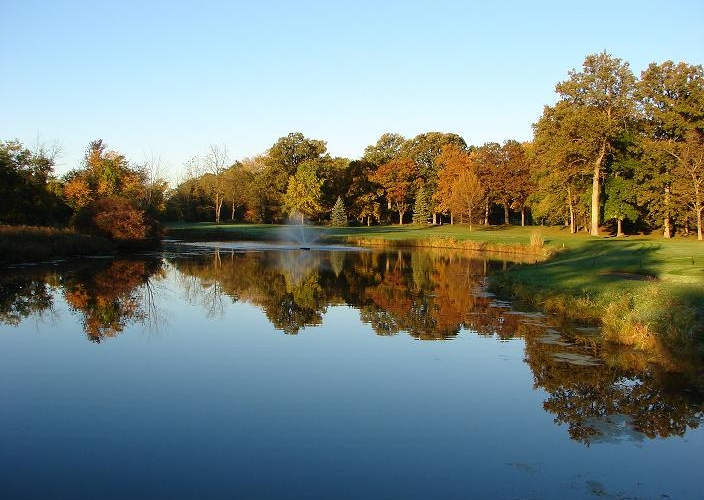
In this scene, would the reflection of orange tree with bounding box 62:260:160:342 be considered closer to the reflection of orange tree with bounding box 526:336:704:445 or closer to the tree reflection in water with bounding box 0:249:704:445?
the tree reflection in water with bounding box 0:249:704:445

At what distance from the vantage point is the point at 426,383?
11.3 metres

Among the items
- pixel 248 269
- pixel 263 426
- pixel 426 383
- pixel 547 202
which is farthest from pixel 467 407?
pixel 547 202

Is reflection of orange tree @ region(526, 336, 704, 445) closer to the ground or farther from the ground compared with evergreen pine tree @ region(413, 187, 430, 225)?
closer to the ground

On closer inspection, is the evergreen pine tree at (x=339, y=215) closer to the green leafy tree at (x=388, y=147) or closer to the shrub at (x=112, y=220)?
the green leafy tree at (x=388, y=147)

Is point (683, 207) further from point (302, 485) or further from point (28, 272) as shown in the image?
point (302, 485)

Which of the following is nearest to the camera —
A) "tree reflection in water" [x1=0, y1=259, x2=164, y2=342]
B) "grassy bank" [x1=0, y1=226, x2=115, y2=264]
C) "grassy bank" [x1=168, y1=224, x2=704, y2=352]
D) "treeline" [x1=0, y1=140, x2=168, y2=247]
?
"grassy bank" [x1=168, y1=224, x2=704, y2=352]

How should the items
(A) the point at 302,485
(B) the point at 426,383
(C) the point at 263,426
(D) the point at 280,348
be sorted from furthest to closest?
(D) the point at 280,348, (B) the point at 426,383, (C) the point at 263,426, (A) the point at 302,485

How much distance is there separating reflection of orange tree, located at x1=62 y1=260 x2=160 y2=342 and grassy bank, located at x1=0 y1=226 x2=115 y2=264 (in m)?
4.19

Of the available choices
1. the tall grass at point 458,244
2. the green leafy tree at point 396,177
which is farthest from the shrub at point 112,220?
the green leafy tree at point 396,177

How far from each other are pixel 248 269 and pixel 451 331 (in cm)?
1817

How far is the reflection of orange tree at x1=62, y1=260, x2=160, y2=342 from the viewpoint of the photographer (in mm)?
16492

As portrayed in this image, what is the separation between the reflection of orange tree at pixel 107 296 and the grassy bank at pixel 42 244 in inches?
165

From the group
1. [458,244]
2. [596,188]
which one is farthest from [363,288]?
[596,188]

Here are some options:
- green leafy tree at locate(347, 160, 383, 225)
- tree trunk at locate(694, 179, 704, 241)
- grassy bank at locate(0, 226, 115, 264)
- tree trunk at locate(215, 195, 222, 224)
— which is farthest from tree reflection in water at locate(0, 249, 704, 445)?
tree trunk at locate(215, 195, 222, 224)
